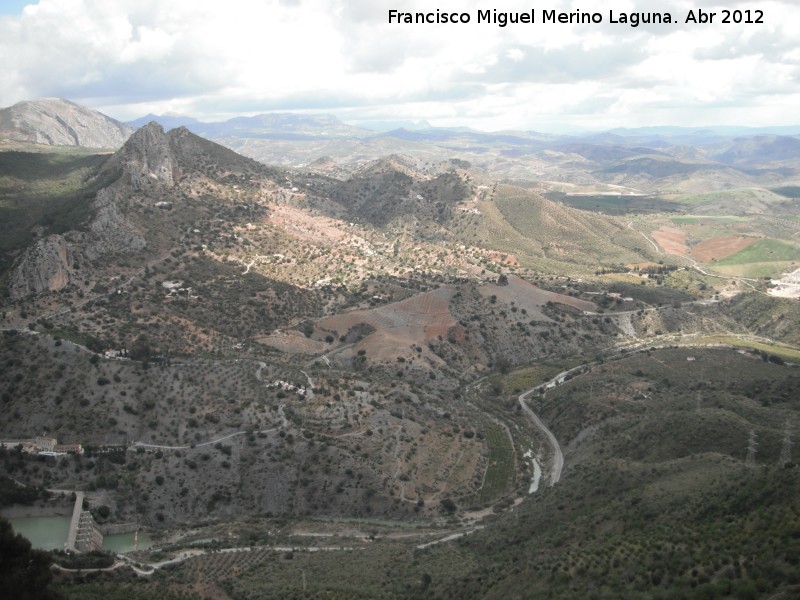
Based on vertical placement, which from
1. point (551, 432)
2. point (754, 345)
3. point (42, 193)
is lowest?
point (551, 432)

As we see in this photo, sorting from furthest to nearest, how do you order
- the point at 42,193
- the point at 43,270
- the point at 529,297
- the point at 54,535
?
the point at 42,193
the point at 529,297
the point at 43,270
the point at 54,535

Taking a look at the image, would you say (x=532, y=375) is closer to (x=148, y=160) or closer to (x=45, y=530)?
(x=45, y=530)

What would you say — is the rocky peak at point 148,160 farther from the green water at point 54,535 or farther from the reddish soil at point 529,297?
the green water at point 54,535

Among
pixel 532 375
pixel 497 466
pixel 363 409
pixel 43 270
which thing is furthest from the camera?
pixel 532 375

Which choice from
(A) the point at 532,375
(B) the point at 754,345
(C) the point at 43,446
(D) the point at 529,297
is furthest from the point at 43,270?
(B) the point at 754,345

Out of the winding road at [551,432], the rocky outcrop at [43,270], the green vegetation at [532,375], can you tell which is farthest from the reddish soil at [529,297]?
the rocky outcrop at [43,270]

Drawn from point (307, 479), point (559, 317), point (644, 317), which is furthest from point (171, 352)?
point (644, 317)

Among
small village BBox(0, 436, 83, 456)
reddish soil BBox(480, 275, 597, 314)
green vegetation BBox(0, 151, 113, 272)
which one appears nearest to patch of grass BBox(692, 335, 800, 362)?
reddish soil BBox(480, 275, 597, 314)
